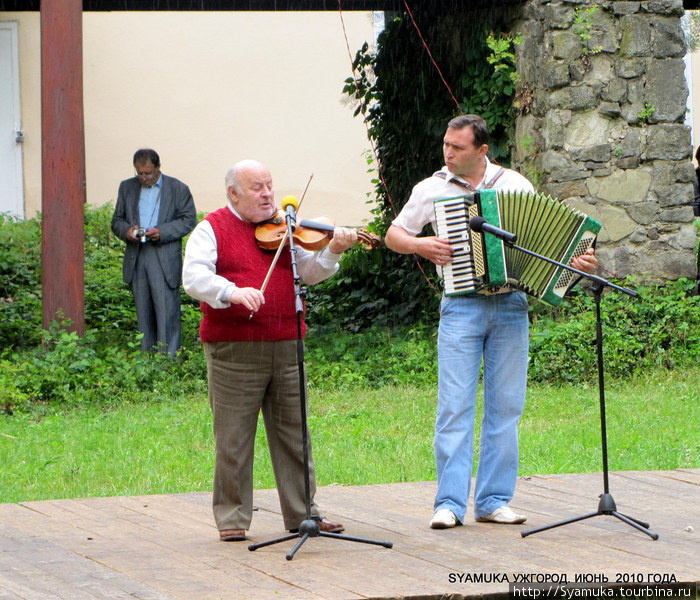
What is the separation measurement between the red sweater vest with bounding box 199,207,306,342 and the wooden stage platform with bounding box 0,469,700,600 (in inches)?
36.5

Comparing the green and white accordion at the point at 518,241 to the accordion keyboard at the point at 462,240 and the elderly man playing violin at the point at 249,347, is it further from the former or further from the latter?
the elderly man playing violin at the point at 249,347

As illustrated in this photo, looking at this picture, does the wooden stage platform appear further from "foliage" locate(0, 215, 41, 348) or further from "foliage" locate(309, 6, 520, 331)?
"foliage" locate(0, 215, 41, 348)

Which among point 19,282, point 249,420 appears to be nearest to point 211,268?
point 249,420

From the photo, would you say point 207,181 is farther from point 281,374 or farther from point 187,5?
point 281,374

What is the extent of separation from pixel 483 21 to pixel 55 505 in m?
6.86

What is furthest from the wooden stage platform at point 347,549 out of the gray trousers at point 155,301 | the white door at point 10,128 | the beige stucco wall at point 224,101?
the beige stucco wall at point 224,101

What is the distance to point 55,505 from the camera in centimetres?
606

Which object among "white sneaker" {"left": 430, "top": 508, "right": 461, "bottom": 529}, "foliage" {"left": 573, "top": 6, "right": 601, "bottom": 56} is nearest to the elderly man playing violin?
"white sneaker" {"left": 430, "top": 508, "right": 461, "bottom": 529}

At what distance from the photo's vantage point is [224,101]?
18.4 metres

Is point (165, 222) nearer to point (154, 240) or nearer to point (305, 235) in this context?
point (154, 240)

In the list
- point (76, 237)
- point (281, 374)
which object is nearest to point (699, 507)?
point (281, 374)

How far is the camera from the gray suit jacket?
34.6 ft

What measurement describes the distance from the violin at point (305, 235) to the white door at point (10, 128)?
1275cm

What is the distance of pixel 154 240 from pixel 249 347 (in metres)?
5.49
